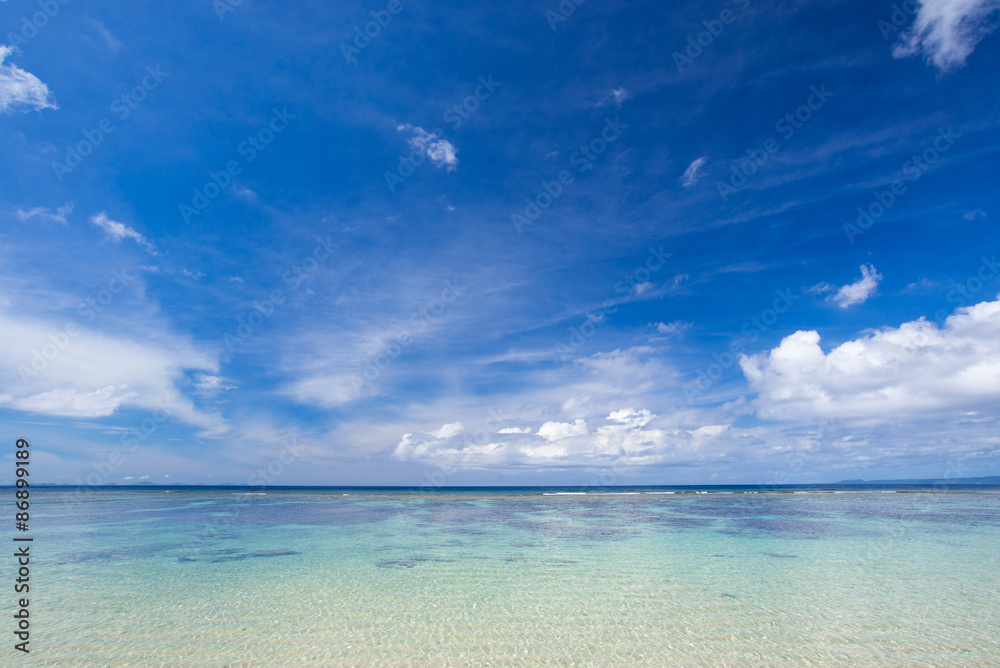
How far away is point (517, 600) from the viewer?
13.6 meters

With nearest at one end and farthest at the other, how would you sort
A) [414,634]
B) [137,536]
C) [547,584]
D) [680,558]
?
[414,634], [547,584], [680,558], [137,536]

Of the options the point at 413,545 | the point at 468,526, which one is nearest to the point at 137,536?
the point at 413,545

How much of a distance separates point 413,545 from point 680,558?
12.6 m

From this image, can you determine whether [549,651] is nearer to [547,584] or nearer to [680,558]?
[547,584]

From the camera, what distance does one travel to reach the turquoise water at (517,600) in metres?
10.1

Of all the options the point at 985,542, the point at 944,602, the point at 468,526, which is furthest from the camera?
the point at 468,526

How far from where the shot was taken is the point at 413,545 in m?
23.7

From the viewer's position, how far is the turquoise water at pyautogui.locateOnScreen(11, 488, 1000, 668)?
10141mm

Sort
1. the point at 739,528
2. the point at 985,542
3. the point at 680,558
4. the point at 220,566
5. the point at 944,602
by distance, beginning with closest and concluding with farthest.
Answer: the point at 944,602
the point at 220,566
the point at 680,558
the point at 985,542
the point at 739,528

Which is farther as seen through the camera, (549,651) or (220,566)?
(220,566)

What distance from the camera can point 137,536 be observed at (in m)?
26.3

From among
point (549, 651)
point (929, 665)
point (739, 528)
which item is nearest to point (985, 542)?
point (739, 528)

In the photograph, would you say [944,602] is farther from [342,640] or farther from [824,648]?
[342,640]

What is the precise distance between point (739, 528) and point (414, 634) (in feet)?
86.3
